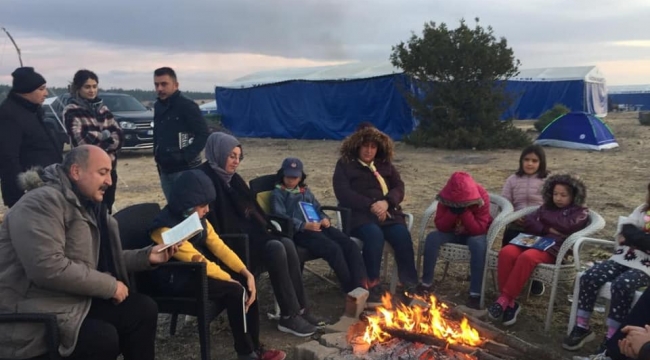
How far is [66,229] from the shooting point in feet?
8.41

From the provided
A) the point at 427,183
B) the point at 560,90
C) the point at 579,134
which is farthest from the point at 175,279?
the point at 560,90

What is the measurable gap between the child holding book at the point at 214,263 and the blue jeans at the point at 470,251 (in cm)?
160

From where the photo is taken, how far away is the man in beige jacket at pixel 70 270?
7.86 ft

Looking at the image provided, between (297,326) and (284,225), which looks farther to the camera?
(284,225)

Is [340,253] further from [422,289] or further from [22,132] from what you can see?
[22,132]

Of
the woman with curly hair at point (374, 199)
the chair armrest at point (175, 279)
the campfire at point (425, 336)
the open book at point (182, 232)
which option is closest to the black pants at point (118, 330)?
the chair armrest at point (175, 279)

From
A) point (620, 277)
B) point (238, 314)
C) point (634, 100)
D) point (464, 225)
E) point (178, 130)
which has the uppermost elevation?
point (634, 100)

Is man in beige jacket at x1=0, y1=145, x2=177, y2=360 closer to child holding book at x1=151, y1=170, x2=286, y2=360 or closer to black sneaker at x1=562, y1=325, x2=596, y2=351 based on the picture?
child holding book at x1=151, y1=170, x2=286, y2=360

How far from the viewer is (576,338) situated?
11.8 feet

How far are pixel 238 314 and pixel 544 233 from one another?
2487 mm

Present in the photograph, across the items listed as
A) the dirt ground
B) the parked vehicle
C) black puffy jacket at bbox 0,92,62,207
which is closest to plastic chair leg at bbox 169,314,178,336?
the dirt ground

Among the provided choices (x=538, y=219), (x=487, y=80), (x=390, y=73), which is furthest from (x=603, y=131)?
(x=538, y=219)

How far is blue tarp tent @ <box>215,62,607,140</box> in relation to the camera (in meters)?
17.7

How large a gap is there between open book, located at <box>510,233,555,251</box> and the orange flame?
3.04 feet
